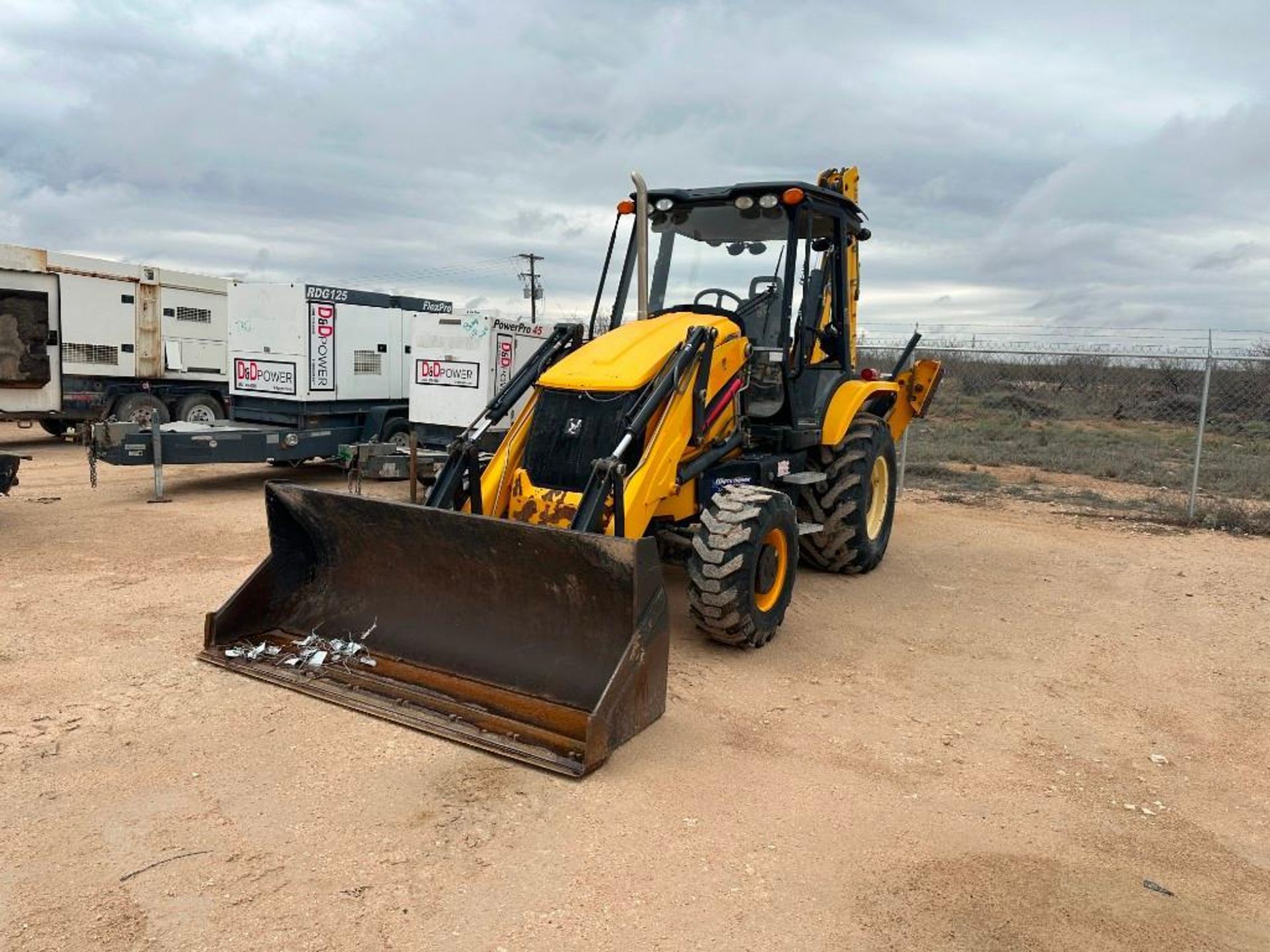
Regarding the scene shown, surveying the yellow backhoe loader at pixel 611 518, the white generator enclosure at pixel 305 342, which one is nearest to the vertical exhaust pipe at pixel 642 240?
the yellow backhoe loader at pixel 611 518

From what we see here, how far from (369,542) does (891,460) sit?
15.9 ft

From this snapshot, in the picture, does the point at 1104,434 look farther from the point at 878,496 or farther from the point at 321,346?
the point at 321,346

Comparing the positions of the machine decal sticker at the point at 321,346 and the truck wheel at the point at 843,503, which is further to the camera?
the machine decal sticker at the point at 321,346

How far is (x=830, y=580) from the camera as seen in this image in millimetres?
7590

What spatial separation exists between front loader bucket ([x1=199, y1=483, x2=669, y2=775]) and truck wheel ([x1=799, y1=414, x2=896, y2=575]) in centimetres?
319

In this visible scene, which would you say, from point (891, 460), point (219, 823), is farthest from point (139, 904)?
point (891, 460)

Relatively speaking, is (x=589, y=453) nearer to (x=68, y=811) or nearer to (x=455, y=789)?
(x=455, y=789)

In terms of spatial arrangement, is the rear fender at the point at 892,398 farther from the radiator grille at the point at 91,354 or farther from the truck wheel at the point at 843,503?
the radiator grille at the point at 91,354

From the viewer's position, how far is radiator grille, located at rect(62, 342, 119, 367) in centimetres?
1484

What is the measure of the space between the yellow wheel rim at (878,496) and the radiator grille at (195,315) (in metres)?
12.6

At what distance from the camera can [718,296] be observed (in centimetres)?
685

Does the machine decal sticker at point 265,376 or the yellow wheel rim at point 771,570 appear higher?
the machine decal sticker at point 265,376

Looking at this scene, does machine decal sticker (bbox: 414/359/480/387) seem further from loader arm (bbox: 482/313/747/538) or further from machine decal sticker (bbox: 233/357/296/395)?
loader arm (bbox: 482/313/747/538)

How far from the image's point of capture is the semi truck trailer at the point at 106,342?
47.2ft
